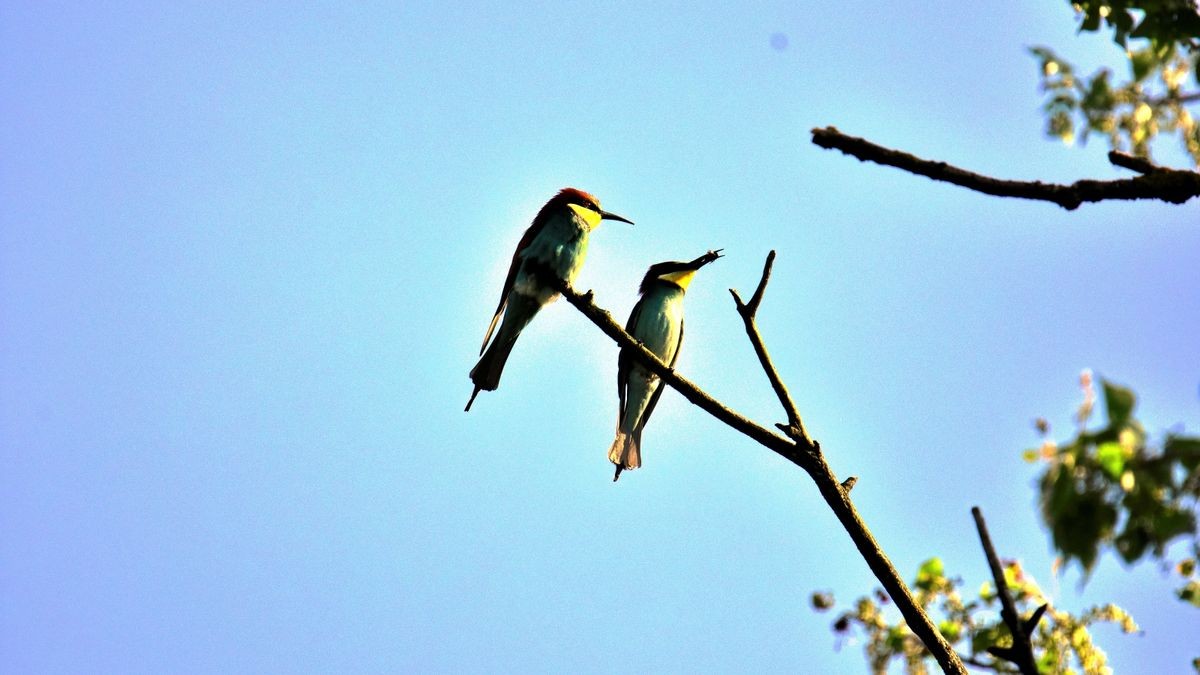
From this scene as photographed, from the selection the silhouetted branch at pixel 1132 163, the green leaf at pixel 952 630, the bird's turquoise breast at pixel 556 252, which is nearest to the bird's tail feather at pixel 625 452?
the bird's turquoise breast at pixel 556 252

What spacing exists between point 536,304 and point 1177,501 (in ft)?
13.8

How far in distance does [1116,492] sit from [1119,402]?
195 millimetres

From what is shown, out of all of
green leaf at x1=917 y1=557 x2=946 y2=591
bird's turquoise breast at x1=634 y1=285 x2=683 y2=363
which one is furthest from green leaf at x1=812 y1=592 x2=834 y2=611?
bird's turquoise breast at x1=634 y1=285 x2=683 y2=363

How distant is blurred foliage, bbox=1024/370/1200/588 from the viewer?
5.24ft

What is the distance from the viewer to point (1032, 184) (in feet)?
7.92

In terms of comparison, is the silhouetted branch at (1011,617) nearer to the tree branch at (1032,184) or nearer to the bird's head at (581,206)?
the tree branch at (1032,184)

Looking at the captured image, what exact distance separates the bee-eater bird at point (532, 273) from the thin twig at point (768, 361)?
1.99 m

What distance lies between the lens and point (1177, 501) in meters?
1.70

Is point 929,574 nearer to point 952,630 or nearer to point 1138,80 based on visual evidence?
point 952,630

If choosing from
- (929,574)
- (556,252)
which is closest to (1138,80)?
(929,574)

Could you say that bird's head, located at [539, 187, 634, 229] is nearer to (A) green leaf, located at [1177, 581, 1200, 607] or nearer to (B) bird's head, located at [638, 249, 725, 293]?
(B) bird's head, located at [638, 249, 725, 293]

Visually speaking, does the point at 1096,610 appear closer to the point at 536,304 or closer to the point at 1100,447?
the point at 1100,447

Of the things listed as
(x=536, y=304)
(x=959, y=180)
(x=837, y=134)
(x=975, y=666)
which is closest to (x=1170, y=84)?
(x=959, y=180)

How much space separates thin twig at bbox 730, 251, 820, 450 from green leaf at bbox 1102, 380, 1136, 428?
1979 millimetres
